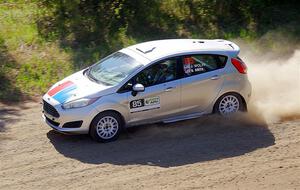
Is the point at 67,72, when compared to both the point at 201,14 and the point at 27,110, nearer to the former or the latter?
the point at 27,110

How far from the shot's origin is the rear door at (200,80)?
39.1 ft

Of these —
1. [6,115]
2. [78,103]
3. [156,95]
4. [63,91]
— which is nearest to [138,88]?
[156,95]

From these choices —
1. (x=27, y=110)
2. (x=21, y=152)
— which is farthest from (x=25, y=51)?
(x=21, y=152)

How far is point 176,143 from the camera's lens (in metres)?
11.3

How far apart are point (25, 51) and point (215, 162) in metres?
8.21

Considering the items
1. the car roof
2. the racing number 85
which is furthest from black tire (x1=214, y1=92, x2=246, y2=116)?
the racing number 85

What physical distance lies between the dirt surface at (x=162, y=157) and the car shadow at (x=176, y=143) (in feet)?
0.06

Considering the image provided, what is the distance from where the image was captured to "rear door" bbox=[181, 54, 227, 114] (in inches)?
469

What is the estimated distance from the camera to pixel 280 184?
9688 millimetres

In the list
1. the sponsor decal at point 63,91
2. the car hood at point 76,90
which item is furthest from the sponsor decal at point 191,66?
the sponsor decal at point 63,91

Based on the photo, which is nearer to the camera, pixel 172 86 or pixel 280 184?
pixel 280 184

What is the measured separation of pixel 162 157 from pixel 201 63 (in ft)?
8.15

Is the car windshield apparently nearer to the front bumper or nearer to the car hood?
the car hood

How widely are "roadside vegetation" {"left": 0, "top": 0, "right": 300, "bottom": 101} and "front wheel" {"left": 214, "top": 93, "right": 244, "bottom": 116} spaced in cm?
491
